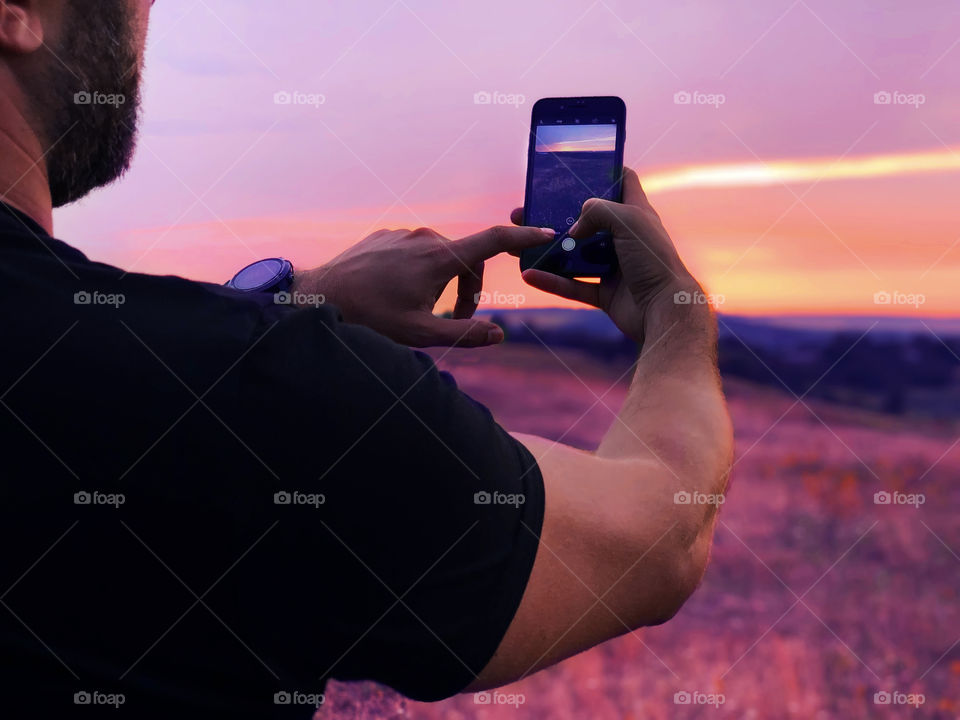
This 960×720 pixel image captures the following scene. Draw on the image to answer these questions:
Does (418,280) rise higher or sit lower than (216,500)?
higher

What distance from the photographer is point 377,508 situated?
0.83 m


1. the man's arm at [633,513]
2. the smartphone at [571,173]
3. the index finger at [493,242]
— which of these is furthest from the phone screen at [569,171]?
the man's arm at [633,513]

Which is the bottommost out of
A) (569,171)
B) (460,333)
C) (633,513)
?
(633,513)

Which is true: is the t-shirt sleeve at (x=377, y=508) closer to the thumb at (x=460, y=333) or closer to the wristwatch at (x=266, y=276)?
the thumb at (x=460, y=333)

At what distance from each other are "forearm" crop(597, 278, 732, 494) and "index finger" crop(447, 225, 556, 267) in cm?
26

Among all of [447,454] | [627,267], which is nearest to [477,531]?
[447,454]

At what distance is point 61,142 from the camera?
1142 mm

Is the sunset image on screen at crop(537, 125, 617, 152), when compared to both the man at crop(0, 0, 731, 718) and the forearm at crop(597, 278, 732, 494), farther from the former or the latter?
the man at crop(0, 0, 731, 718)

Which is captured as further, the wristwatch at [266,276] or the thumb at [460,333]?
the wristwatch at [266,276]

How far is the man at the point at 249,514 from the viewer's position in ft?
2.57

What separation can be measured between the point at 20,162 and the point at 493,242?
28.3 inches

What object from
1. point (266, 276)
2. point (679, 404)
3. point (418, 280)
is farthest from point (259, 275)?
point (679, 404)

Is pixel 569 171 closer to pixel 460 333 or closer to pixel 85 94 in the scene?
pixel 460 333

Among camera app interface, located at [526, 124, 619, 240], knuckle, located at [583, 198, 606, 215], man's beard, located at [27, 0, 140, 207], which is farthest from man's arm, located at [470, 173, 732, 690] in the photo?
man's beard, located at [27, 0, 140, 207]
